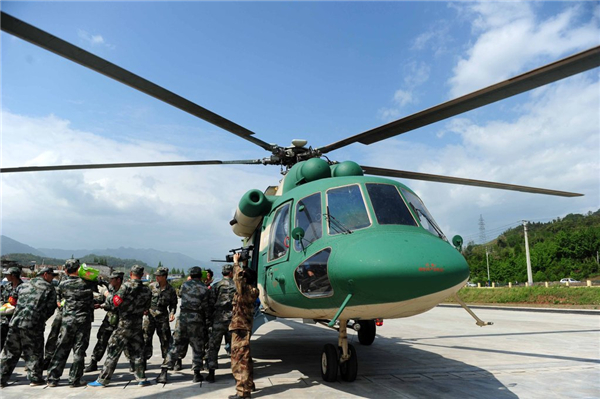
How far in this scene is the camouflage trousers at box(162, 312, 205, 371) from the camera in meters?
6.43

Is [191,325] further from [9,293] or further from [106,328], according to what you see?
[9,293]

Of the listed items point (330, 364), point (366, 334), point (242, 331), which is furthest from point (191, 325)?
point (366, 334)

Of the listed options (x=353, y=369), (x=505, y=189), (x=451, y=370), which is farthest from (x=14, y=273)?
(x=505, y=189)

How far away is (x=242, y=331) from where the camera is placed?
5.83 m

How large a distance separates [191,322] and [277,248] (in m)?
1.85

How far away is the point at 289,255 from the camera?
612cm

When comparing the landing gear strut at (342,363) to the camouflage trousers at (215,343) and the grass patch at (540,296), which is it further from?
the grass patch at (540,296)

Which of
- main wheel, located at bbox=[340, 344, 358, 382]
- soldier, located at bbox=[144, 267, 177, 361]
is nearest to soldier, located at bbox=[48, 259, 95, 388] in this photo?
soldier, located at bbox=[144, 267, 177, 361]

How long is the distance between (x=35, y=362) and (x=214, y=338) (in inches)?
107

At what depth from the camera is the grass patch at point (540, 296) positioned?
24078mm

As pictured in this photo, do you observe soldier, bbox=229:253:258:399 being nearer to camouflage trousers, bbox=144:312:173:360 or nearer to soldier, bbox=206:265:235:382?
soldier, bbox=206:265:235:382

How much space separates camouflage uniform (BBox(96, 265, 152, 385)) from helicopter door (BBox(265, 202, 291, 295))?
208 centimetres

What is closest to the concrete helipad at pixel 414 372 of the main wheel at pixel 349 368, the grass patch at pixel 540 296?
the main wheel at pixel 349 368

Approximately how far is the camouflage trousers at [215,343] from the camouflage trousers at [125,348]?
3.36 ft
